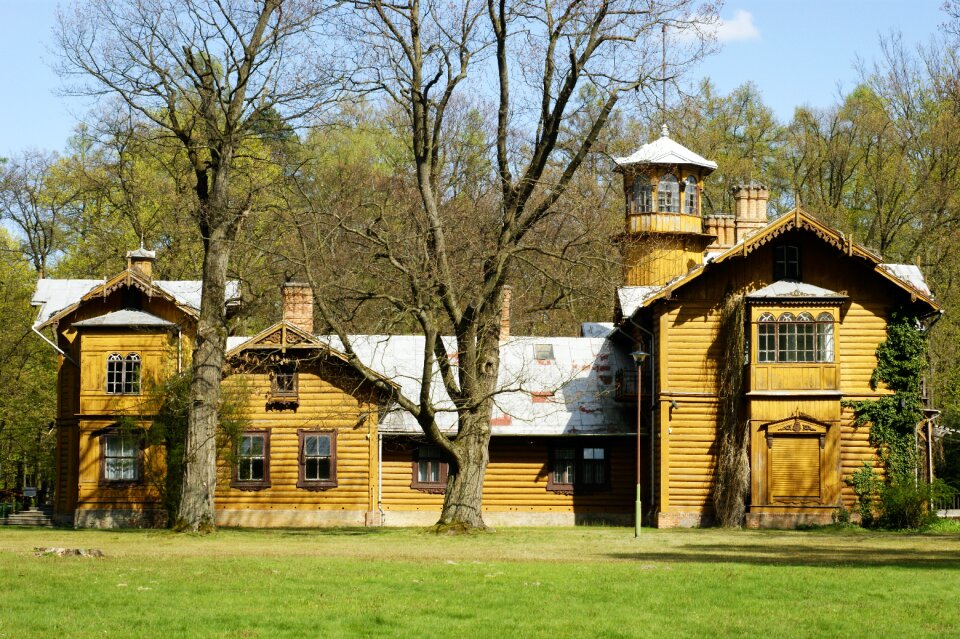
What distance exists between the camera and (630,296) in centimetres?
4238

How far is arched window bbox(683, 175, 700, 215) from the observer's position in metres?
43.5

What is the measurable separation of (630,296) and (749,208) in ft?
16.6

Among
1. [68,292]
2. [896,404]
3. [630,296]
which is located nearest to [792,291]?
[896,404]

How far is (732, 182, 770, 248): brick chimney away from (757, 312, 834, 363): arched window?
6.34m

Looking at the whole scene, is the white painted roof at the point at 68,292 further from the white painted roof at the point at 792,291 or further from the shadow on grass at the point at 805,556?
the shadow on grass at the point at 805,556

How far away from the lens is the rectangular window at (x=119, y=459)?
136ft

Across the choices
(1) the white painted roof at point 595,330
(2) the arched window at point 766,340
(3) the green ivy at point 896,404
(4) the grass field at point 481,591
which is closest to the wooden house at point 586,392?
(2) the arched window at point 766,340

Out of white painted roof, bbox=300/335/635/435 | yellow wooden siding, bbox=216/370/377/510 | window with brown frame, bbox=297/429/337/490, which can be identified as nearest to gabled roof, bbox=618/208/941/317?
white painted roof, bbox=300/335/635/435

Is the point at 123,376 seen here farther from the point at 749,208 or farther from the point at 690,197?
the point at 749,208

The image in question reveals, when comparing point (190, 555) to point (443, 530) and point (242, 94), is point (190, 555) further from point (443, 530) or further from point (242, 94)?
point (242, 94)

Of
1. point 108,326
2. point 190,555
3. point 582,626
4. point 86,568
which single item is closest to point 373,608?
point 582,626

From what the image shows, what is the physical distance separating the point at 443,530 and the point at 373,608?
1642 cm

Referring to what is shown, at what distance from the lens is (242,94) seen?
3459 centimetres

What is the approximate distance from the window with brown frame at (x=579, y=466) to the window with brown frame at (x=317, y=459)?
260 inches
